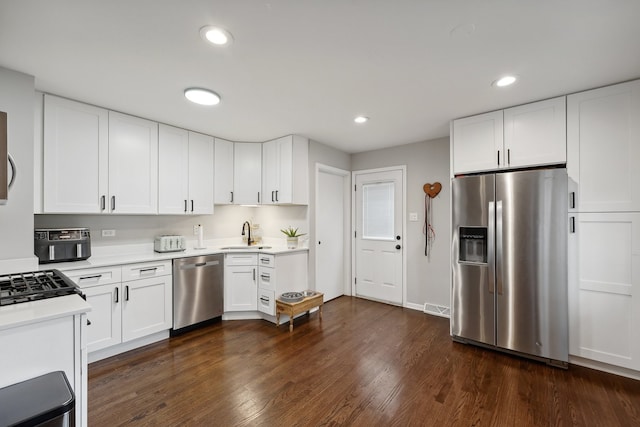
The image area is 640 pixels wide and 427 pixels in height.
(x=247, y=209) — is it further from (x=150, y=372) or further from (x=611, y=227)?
(x=611, y=227)

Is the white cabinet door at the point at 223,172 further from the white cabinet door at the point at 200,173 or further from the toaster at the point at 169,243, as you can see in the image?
the toaster at the point at 169,243

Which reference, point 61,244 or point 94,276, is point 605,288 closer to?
point 94,276

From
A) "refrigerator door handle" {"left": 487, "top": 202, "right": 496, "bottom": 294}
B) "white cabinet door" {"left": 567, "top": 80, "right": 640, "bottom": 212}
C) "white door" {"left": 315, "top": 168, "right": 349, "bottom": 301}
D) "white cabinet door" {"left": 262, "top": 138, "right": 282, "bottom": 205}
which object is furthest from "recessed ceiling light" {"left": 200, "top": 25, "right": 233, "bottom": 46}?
"white cabinet door" {"left": 567, "top": 80, "right": 640, "bottom": 212}

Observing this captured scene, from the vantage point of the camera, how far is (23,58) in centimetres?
192

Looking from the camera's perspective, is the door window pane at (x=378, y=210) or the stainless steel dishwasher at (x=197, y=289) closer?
the stainless steel dishwasher at (x=197, y=289)

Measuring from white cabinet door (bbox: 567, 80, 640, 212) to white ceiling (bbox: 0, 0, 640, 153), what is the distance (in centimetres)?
16

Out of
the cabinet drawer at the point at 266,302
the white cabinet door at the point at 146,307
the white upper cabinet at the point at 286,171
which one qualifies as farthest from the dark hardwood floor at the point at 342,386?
the white upper cabinet at the point at 286,171

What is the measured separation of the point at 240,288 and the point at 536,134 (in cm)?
370

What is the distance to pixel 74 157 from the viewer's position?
2.57m

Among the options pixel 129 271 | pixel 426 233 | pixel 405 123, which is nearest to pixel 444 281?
pixel 426 233

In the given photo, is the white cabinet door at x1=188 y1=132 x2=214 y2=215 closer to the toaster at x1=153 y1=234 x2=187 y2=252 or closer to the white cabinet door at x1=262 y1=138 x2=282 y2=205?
the toaster at x1=153 y1=234 x2=187 y2=252

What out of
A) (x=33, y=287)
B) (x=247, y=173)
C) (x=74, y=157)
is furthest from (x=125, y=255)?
(x=247, y=173)

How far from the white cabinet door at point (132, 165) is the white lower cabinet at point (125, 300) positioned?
0.69 meters

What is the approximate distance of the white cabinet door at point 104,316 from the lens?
246 centimetres
